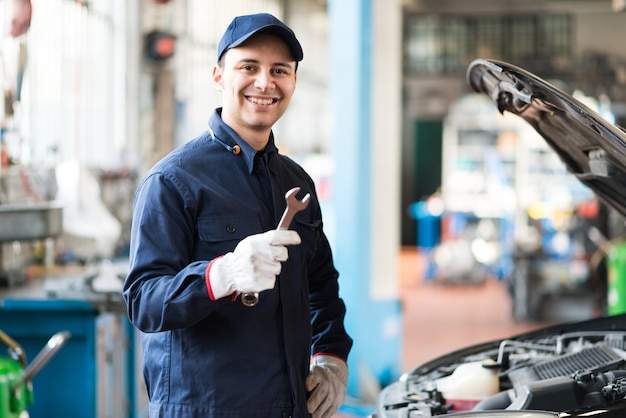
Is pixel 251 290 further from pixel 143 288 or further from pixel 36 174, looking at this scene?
pixel 36 174

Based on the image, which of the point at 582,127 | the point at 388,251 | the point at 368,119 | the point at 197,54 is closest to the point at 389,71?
the point at 368,119

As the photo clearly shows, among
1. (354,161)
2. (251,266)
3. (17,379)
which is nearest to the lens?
(251,266)

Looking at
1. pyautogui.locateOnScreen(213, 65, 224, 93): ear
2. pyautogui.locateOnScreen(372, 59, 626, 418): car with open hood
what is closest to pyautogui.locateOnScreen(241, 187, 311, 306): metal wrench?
pyautogui.locateOnScreen(213, 65, 224, 93): ear

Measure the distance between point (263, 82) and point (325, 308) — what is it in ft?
2.14

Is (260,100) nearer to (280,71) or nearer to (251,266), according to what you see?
(280,71)

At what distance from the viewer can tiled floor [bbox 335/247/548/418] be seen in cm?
802

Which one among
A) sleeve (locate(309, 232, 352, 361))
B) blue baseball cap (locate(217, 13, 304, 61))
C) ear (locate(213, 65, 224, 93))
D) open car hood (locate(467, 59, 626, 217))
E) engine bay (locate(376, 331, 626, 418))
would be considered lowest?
engine bay (locate(376, 331, 626, 418))

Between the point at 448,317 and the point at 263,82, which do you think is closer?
the point at 263,82

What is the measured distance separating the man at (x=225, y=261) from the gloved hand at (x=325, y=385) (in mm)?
15

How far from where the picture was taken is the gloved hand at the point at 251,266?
1.89 meters

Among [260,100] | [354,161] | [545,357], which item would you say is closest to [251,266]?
[260,100]

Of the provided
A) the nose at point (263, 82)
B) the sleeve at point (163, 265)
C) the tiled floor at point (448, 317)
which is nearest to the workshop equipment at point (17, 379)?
the sleeve at point (163, 265)

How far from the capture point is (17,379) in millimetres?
3547

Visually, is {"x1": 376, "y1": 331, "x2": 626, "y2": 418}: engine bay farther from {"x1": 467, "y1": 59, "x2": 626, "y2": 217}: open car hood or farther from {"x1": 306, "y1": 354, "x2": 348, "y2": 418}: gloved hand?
{"x1": 467, "y1": 59, "x2": 626, "y2": 217}: open car hood
